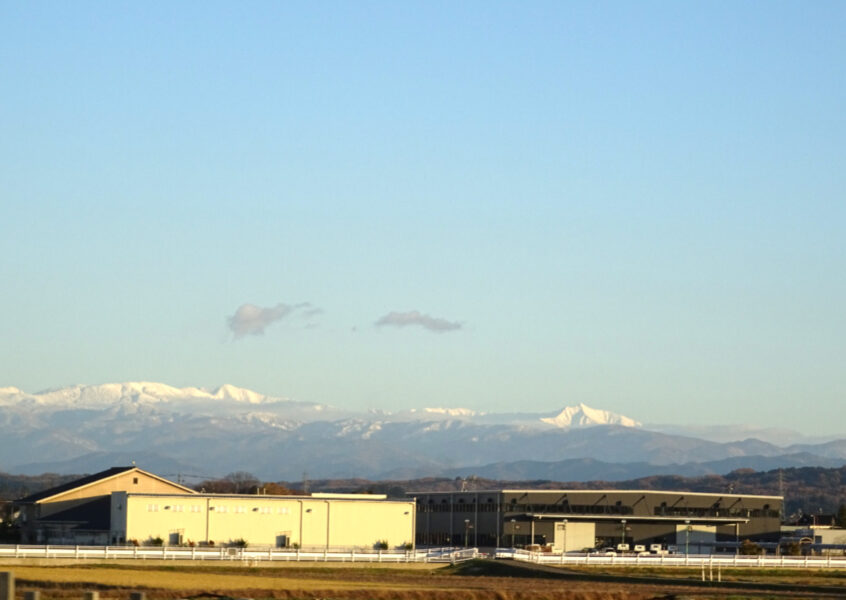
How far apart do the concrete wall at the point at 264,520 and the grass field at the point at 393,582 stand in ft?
71.2

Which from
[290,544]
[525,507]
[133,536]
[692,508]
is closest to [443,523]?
[525,507]

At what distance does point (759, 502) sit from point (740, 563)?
50190mm

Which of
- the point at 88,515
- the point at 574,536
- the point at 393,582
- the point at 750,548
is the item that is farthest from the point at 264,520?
the point at 750,548

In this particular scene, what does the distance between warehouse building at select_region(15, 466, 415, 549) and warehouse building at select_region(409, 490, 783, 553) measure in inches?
709

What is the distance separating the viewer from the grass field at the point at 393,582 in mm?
52688

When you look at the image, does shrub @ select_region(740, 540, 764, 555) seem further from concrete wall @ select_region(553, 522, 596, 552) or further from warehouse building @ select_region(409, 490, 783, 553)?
concrete wall @ select_region(553, 522, 596, 552)

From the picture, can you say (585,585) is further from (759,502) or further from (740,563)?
(759,502)

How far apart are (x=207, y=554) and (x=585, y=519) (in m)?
55.6

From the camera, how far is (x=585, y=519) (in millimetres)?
131625

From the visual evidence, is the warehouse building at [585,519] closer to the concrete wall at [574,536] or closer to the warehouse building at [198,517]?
the concrete wall at [574,536]

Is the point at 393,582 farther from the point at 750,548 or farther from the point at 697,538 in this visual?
the point at 697,538

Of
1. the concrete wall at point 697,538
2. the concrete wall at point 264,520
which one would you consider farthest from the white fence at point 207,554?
the concrete wall at point 697,538

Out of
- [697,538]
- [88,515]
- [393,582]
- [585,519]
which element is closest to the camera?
[393,582]

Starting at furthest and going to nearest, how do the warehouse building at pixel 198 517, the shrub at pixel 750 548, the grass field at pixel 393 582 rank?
the shrub at pixel 750 548 → the warehouse building at pixel 198 517 → the grass field at pixel 393 582
